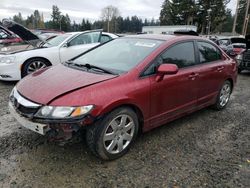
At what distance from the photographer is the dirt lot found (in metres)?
2.64

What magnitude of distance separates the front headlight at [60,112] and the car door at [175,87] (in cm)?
105

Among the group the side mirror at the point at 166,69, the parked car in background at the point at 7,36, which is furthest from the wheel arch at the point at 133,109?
the parked car in background at the point at 7,36

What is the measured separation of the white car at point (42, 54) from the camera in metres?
6.09

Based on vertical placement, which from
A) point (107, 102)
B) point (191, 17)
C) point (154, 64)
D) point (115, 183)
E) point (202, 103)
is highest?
point (191, 17)

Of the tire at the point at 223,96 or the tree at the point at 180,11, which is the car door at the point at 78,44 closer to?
the tire at the point at 223,96

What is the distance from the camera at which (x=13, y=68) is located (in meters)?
6.09

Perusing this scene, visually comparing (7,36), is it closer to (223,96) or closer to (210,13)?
(223,96)

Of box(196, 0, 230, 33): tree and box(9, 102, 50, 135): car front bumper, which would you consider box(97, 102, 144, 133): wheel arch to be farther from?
box(196, 0, 230, 33): tree

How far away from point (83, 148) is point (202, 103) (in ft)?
7.28

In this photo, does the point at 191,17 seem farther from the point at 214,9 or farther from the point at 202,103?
the point at 202,103

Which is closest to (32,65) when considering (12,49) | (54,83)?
(12,49)

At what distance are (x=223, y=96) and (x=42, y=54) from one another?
4.50m

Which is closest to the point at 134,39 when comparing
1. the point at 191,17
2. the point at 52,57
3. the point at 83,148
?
the point at 83,148

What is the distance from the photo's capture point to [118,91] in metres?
2.82
